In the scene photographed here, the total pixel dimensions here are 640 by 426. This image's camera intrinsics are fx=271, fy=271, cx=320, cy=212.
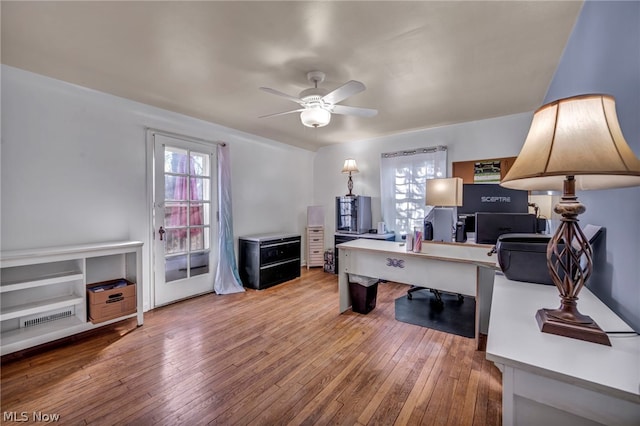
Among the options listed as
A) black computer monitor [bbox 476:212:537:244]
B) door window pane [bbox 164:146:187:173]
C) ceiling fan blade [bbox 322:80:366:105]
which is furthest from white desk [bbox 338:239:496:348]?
door window pane [bbox 164:146:187:173]

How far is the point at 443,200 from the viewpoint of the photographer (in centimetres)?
285

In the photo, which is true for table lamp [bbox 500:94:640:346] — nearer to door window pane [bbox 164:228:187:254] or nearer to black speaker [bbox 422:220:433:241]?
black speaker [bbox 422:220:433:241]

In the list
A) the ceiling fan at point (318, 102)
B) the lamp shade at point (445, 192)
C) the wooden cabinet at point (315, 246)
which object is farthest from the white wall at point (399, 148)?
the ceiling fan at point (318, 102)

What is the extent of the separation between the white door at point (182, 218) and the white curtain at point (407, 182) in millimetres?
2742

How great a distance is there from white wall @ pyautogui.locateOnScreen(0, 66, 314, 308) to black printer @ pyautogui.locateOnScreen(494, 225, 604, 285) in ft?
11.4

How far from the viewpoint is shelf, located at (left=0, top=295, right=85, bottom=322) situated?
2090 mm

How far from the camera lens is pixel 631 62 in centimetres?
101

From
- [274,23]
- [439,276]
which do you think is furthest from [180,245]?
[439,276]

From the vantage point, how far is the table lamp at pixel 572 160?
2.44ft

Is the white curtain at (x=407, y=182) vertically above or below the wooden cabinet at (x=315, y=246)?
above

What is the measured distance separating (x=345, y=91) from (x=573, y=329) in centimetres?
188

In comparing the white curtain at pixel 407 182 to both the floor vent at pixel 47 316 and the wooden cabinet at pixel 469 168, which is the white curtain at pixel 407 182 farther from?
the floor vent at pixel 47 316

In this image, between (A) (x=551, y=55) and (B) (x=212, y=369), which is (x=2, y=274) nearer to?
(B) (x=212, y=369)

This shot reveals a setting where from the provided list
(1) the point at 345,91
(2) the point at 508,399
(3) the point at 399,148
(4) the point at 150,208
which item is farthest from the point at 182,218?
(2) the point at 508,399
